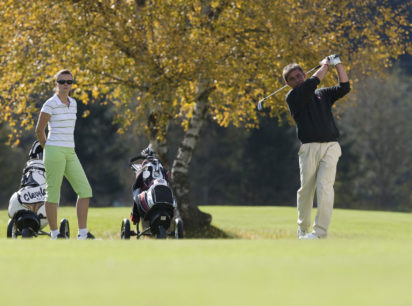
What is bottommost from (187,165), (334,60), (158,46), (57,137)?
(187,165)

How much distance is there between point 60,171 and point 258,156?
4843cm

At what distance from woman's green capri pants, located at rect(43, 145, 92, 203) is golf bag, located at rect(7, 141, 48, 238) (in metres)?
1.49

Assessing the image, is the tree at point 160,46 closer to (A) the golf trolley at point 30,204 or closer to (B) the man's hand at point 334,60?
(A) the golf trolley at point 30,204

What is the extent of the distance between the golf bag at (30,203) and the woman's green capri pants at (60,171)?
1487 millimetres

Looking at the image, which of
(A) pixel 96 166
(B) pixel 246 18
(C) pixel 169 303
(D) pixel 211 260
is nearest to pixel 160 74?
(B) pixel 246 18

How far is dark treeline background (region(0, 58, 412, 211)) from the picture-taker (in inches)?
2208

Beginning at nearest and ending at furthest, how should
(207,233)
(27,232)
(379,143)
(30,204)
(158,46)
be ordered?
(27,232), (30,204), (158,46), (207,233), (379,143)

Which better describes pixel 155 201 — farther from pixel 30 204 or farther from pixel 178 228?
pixel 30 204

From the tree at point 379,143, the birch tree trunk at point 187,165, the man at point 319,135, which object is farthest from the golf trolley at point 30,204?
the tree at point 379,143

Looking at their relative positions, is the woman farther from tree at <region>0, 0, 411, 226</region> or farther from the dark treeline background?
the dark treeline background

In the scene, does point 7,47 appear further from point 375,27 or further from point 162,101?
point 375,27

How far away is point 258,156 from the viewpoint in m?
58.5

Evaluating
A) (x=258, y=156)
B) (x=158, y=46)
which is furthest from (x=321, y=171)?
(x=258, y=156)

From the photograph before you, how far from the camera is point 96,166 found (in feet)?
185
